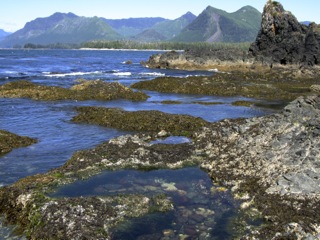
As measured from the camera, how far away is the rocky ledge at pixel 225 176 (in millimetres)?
12461

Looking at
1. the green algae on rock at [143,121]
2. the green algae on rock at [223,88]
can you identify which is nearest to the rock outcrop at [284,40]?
the green algae on rock at [223,88]

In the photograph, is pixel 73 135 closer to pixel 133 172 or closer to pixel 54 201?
pixel 133 172

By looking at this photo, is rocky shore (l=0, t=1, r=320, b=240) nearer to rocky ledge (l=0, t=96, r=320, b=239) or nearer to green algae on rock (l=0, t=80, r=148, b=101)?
rocky ledge (l=0, t=96, r=320, b=239)

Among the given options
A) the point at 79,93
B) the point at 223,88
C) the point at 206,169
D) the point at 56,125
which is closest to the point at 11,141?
the point at 56,125

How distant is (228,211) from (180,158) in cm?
619

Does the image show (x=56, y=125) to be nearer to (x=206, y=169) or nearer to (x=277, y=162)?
(x=206, y=169)

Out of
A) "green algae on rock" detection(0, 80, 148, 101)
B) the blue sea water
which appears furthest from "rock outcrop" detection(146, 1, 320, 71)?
"green algae on rock" detection(0, 80, 148, 101)

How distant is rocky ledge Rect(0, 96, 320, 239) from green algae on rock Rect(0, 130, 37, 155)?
5.00 metres

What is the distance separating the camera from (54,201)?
1364 centimetres

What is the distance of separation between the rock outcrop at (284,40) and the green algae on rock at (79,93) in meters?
52.7

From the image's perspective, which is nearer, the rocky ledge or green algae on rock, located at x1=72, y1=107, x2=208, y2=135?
the rocky ledge

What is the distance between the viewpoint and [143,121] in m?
28.4

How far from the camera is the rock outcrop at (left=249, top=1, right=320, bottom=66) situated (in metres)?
86.2

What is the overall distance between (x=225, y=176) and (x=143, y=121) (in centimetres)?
1257
